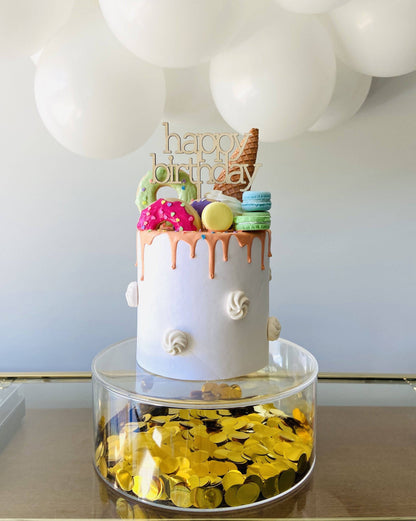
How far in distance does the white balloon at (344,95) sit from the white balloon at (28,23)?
0.61 metres

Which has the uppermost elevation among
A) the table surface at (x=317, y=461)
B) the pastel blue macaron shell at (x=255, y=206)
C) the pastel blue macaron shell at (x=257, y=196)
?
the pastel blue macaron shell at (x=257, y=196)

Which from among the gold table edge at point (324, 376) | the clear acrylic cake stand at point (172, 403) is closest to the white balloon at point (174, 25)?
the clear acrylic cake stand at point (172, 403)

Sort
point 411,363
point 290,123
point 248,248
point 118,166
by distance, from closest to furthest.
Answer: point 248,248 → point 290,123 → point 118,166 → point 411,363

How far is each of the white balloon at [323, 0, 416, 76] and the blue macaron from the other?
1.23 ft

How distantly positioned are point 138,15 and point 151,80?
0.21 metres

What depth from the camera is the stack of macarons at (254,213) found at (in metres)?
0.96

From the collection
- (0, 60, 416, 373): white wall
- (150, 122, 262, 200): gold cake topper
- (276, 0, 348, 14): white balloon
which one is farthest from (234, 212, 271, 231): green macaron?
(0, 60, 416, 373): white wall

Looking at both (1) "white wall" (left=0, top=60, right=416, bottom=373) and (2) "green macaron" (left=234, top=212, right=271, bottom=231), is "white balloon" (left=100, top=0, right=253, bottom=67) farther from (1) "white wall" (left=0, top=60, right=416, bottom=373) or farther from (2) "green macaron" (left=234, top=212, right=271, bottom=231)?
(1) "white wall" (left=0, top=60, right=416, bottom=373)

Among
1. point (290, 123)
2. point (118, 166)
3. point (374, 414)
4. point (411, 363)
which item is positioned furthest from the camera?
point (411, 363)

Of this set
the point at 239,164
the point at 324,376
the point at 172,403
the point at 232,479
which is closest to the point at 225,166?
the point at 239,164

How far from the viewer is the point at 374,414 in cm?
125

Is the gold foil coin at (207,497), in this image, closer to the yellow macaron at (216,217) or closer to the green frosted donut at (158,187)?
the yellow macaron at (216,217)

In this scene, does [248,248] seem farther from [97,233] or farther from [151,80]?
[97,233]

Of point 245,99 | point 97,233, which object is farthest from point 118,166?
A: point 245,99
